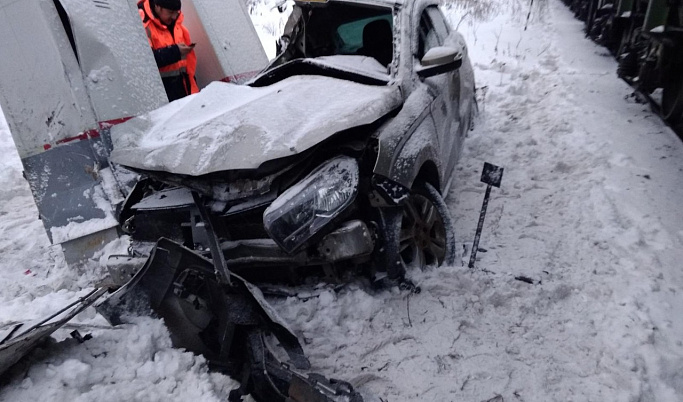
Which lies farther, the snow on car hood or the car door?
the car door

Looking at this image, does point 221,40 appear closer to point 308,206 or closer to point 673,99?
point 308,206

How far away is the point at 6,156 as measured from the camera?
7.65 metres

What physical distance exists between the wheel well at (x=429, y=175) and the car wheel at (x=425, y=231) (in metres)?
A: 0.07

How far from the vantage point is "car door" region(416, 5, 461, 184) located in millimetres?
3430

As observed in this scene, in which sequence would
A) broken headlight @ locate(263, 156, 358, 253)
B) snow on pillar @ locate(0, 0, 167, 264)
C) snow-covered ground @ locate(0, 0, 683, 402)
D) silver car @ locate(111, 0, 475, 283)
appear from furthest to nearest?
snow on pillar @ locate(0, 0, 167, 264) < silver car @ locate(111, 0, 475, 283) < broken headlight @ locate(263, 156, 358, 253) < snow-covered ground @ locate(0, 0, 683, 402)

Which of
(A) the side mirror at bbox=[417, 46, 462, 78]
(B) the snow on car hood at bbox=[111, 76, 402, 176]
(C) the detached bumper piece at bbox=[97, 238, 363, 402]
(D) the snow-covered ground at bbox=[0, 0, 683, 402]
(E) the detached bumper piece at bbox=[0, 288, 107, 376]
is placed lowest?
(D) the snow-covered ground at bbox=[0, 0, 683, 402]

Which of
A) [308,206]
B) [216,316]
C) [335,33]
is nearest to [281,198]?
[308,206]

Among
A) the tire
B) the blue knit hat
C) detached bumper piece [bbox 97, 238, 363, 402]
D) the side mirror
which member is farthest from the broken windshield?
the tire

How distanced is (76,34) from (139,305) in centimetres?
295

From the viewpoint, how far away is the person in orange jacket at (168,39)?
4879 mm

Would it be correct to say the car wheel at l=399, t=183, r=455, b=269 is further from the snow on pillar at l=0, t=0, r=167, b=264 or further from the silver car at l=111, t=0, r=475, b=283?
the snow on pillar at l=0, t=0, r=167, b=264

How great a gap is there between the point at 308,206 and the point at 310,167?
358 mm

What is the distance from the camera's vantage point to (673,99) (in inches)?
198

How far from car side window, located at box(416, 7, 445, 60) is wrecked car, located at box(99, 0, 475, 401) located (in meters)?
0.04
